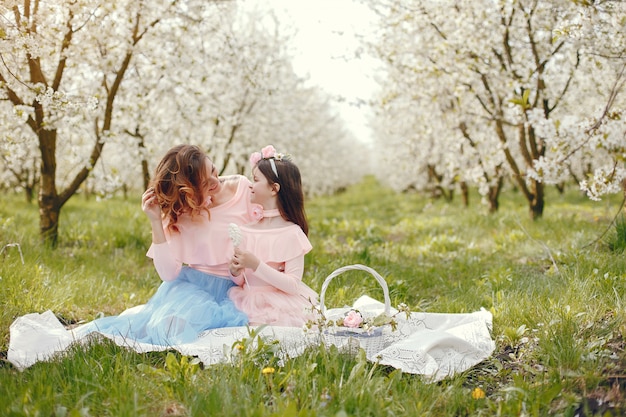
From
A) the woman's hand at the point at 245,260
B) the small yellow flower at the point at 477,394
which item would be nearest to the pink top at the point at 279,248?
the woman's hand at the point at 245,260

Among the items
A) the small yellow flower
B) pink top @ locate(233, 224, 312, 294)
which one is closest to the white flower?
pink top @ locate(233, 224, 312, 294)

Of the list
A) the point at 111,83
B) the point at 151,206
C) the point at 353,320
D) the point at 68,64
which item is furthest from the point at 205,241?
the point at 111,83

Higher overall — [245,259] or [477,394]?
[245,259]

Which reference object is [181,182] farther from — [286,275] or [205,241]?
[286,275]

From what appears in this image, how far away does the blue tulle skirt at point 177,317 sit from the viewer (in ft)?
10.6

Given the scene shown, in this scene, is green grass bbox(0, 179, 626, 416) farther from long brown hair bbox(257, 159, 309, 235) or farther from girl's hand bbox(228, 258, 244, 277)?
long brown hair bbox(257, 159, 309, 235)

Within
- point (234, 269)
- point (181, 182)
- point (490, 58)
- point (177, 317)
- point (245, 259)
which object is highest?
point (490, 58)

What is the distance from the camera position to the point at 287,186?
3.57 metres

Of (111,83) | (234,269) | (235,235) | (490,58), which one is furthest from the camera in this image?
(111,83)

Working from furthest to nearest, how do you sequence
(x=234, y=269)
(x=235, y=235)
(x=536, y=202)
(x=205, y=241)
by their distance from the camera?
(x=536, y=202), (x=205, y=241), (x=234, y=269), (x=235, y=235)

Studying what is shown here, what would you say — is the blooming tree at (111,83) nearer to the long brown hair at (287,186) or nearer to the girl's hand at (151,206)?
the girl's hand at (151,206)

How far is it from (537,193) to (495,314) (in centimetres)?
461

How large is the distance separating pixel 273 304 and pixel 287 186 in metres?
0.74

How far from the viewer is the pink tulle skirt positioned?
3.40 metres
